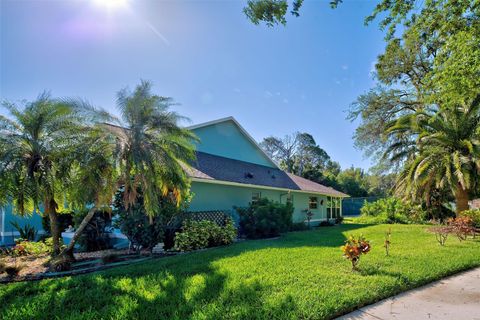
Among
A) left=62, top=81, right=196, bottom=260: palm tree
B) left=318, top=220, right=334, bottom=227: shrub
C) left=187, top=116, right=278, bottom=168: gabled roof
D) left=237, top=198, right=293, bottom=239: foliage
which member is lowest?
left=318, top=220, right=334, bottom=227: shrub

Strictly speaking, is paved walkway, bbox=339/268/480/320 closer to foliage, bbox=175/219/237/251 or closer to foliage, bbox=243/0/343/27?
foliage, bbox=243/0/343/27

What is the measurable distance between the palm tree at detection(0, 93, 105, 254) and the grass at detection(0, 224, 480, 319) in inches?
107

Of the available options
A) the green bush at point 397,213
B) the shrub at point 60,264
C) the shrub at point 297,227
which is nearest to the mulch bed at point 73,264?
the shrub at point 60,264

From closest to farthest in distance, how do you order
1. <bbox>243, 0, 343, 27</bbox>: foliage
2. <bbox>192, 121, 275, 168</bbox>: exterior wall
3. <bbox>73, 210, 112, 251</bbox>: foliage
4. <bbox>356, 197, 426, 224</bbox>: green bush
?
<bbox>243, 0, 343, 27</bbox>: foliage → <bbox>73, 210, 112, 251</bbox>: foliage → <bbox>192, 121, 275, 168</bbox>: exterior wall → <bbox>356, 197, 426, 224</bbox>: green bush

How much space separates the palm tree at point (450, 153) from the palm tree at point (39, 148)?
604 inches

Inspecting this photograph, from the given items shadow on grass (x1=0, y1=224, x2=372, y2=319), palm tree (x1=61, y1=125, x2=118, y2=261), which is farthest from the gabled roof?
shadow on grass (x1=0, y1=224, x2=372, y2=319)

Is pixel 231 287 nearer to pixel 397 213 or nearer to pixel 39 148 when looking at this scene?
pixel 39 148

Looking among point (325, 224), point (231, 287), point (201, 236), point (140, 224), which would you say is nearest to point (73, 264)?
point (140, 224)

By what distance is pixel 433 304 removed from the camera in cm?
479

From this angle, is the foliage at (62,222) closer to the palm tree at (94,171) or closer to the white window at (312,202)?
the palm tree at (94,171)

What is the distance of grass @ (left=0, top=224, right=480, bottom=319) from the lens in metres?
4.21

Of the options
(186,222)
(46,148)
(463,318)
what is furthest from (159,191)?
(463,318)

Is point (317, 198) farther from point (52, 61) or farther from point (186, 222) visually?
point (52, 61)

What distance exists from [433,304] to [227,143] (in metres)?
15.6
